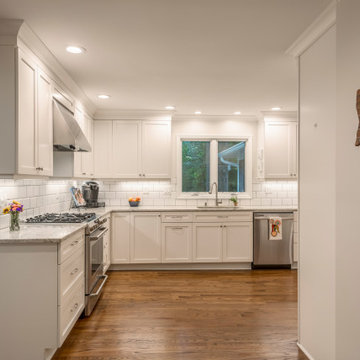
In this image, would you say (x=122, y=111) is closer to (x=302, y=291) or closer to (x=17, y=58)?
(x=17, y=58)

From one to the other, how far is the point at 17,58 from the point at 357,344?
2750 millimetres

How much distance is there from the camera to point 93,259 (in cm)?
307

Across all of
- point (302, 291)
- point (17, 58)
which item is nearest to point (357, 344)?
point (302, 291)

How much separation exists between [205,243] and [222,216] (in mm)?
482

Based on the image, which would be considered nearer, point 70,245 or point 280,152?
point 70,245

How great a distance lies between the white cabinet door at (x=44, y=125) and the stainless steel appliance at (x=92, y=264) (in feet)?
2.41

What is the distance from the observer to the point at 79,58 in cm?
268

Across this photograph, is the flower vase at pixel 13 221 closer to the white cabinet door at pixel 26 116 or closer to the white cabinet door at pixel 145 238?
the white cabinet door at pixel 26 116

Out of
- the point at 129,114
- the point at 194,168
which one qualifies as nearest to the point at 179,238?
the point at 194,168

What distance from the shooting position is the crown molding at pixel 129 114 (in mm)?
4682

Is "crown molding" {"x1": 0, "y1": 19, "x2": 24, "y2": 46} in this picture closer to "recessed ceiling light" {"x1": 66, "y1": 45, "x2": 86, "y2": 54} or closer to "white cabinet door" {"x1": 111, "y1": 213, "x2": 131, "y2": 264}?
"recessed ceiling light" {"x1": 66, "y1": 45, "x2": 86, "y2": 54}

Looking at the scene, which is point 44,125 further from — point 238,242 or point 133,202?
point 238,242

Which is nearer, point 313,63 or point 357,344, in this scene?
point 357,344

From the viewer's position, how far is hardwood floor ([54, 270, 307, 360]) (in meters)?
2.31
